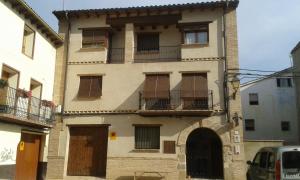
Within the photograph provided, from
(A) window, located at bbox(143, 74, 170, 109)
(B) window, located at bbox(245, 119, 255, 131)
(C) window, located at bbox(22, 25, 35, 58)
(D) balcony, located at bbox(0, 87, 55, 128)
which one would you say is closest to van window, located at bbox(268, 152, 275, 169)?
(A) window, located at bbox(143, 74, 170, 109)

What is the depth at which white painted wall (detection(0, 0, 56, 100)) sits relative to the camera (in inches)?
585

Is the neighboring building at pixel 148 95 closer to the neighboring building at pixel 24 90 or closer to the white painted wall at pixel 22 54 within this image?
the white painted wall at pixel 22 54

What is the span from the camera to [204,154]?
19.8 metres

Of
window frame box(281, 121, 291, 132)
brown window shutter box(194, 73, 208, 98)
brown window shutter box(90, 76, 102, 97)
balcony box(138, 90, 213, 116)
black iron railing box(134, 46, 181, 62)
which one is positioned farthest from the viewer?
window frame box(281, 121, 291, 132)

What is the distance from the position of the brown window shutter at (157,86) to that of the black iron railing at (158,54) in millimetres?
1341

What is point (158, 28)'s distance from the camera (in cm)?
2053

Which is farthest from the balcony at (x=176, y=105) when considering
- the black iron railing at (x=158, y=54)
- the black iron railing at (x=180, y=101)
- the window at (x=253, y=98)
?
the window at (x=253, y=98)

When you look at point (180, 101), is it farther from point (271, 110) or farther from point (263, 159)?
point (271, 110)

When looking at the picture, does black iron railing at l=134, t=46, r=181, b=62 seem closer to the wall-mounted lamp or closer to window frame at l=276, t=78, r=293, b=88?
the wall-mounted lamp

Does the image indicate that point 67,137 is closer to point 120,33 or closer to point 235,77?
point 120,33

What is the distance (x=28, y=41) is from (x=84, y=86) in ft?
13.2

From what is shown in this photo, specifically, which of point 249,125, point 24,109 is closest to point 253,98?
point 249,125

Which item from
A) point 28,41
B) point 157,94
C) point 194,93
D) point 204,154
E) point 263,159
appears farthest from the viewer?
point 204,154

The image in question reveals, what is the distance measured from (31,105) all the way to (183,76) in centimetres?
825
